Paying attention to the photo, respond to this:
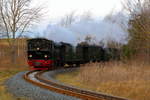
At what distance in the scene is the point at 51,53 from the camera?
25.9 metres

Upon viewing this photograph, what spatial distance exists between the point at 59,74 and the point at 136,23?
8.77 meters

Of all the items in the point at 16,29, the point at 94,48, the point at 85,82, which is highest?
the point at 16,29

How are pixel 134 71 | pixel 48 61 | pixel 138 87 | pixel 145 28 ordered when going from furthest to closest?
pixel 48 61
pixel 134 71
pixel 145 28
pixel 138 87

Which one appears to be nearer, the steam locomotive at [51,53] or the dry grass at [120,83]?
the dry grass at [120,83]

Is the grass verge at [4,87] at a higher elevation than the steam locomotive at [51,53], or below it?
below

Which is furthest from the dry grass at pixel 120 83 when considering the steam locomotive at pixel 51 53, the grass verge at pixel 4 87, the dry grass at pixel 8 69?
the steam locomotive at pixel 51 53

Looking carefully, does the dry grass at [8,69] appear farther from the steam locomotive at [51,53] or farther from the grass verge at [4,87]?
the steam locomotive at [51,53]

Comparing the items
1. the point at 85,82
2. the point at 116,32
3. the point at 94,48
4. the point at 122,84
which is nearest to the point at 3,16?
the point at 94,48

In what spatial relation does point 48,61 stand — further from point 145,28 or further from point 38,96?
point 38,96

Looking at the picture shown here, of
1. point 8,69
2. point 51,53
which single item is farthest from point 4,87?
point 8,69

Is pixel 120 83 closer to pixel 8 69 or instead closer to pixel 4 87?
pixel 4 87

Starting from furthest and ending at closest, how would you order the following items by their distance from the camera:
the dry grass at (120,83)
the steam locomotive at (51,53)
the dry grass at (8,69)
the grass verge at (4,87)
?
the steam locomotive at (51,53) < the dry grass at (120,83) < the dry grass at (8,69) < the grass verge at (4,87)

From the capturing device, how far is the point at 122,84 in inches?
547

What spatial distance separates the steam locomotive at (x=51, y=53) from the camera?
26.0 m
